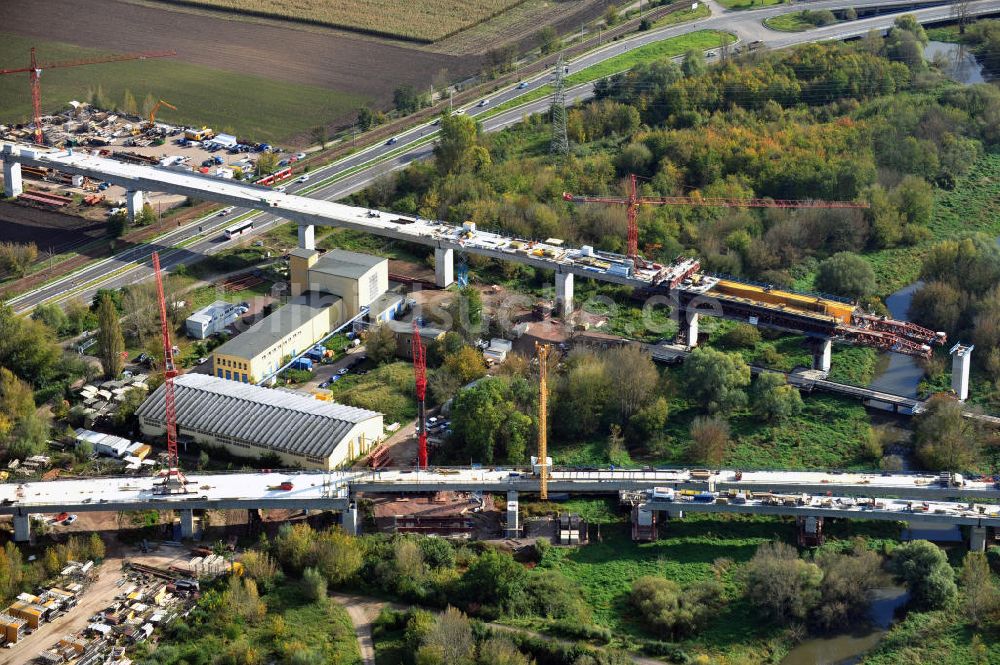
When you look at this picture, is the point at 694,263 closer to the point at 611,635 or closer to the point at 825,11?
the point at 611,635

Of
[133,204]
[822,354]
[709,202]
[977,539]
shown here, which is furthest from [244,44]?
[977,539]

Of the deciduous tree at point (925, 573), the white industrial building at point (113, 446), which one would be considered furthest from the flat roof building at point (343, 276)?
the deciduous tree at point (925, 573)

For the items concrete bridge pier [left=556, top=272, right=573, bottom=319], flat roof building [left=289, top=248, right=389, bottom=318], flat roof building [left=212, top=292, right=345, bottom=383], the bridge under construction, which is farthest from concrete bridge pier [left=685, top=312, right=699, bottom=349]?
flat roof building [left=212, top=292, right=345, bottom=383]

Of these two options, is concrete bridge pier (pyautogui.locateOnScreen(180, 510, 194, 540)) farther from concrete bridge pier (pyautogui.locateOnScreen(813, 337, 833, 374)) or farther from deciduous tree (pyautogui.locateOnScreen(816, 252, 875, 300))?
deciduous tree (pyautogui.locateOnScreen(816, 252, 875, 300))

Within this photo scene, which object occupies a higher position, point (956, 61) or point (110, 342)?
point (956, 61)

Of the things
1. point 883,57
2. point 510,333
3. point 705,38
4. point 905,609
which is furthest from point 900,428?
point 705,38

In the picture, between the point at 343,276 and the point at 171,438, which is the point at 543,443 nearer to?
the point at 171,438
